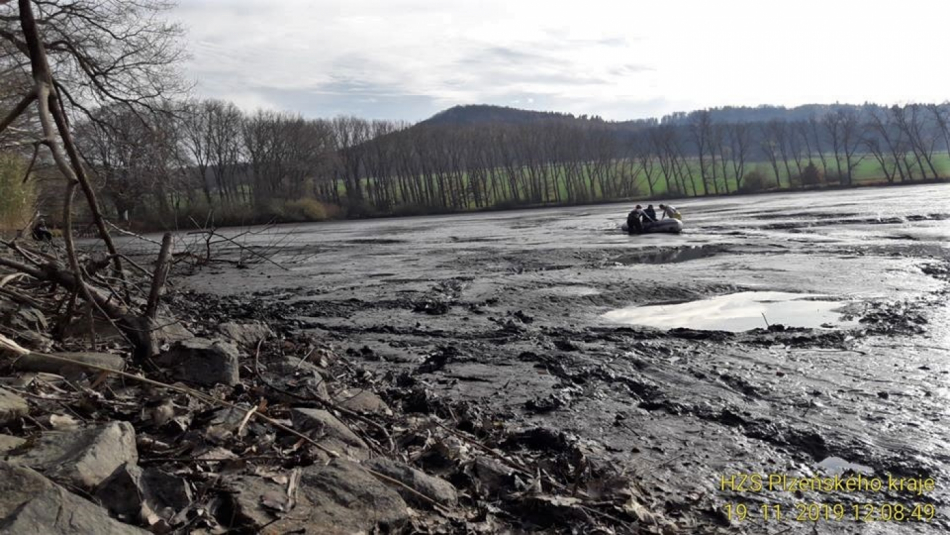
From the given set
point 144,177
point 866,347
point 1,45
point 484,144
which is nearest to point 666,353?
point 866,347

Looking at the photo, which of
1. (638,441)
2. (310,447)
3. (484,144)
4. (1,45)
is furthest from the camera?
(484,144)

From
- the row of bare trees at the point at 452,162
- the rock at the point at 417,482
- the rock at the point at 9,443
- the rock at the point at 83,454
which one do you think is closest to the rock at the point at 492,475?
the rock at the point at 417,482

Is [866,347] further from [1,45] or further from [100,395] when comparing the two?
[1,45]

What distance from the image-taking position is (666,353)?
31.8 ft

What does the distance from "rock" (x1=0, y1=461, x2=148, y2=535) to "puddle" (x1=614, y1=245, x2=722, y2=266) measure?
18246 mm

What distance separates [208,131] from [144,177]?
240ft

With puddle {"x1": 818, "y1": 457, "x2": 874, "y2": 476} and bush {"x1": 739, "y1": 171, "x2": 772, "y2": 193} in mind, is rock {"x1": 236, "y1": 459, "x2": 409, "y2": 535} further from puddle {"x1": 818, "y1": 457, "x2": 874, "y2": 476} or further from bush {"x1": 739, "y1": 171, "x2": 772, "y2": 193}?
bush {"x1": 739, "y1": 171, "x2": 772, "y2": 193}

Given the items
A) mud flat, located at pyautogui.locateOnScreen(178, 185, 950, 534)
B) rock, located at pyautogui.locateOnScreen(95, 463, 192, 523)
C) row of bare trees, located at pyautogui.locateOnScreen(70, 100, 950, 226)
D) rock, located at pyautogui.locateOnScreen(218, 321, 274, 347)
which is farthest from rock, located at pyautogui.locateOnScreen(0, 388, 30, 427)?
row of bare trees, located at pyautogui.locateOnScreen(70, 100, 950, 226)

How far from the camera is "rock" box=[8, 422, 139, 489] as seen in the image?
3.36 meters

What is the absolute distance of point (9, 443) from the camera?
12.2 ft

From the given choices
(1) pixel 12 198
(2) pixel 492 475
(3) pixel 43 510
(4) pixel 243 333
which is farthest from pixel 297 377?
(1) pixel 12 198

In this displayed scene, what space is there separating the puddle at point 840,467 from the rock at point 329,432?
12.1ft

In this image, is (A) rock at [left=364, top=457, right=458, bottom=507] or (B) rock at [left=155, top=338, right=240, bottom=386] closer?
(A) rock at [left=364, top=457, right=458, bottom=507]

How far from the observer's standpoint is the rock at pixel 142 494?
3.36 metres
